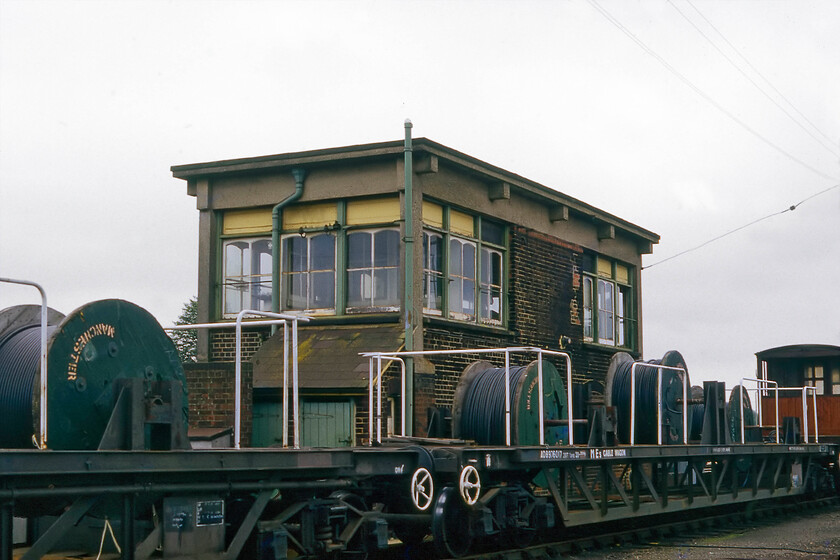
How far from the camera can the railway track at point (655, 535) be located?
500 inches

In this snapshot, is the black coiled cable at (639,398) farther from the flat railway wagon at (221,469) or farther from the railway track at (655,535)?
the railway track at (655,535)

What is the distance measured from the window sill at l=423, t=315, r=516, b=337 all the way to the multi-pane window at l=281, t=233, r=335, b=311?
1.85 m

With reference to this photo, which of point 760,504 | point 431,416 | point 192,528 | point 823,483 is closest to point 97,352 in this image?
point 192,528

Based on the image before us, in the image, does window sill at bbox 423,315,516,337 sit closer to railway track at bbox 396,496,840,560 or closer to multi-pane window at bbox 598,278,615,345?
railway track at bbox 396,496,840,560

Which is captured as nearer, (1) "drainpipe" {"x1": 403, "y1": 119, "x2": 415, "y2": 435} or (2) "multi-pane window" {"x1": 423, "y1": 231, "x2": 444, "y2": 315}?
(1) "drainpipe" {"x1": 403, "y1": 119, "x2": 415, "y2": 435}

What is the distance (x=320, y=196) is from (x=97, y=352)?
10.3m

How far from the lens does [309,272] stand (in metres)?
18.9

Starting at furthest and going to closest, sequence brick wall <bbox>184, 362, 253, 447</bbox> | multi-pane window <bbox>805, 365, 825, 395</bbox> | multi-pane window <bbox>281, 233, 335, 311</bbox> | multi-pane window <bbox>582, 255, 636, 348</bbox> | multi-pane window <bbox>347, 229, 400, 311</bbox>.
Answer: multi-pane window <bbox>805, 365, 825, 395</bbox> < multi-pane window <bbox>582, 255, 636, 348</bbox> < multi-pane window <bbox>281, 233, 335, 311</bbox> < multi-pane window <bbox>347, 229, 400, 311</bbox> < brick wall <bbox>184, 362, 253, 447</bbox>

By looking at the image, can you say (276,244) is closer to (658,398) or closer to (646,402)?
(646,402)

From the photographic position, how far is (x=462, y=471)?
11.4m

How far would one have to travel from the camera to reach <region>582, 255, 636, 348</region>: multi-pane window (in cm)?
2352

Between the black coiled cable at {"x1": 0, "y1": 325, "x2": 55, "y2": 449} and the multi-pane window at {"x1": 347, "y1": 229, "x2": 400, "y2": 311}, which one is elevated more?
the multi-pane window at {"x1": 347, "y1": 229, "x2": 400, "y2": 311}

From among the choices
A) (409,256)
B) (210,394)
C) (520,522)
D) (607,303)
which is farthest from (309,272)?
(607,303)

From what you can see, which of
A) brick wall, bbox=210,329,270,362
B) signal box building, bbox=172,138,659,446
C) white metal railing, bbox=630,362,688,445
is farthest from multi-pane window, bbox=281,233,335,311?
white metal railing, bbox=630,362,688,445
